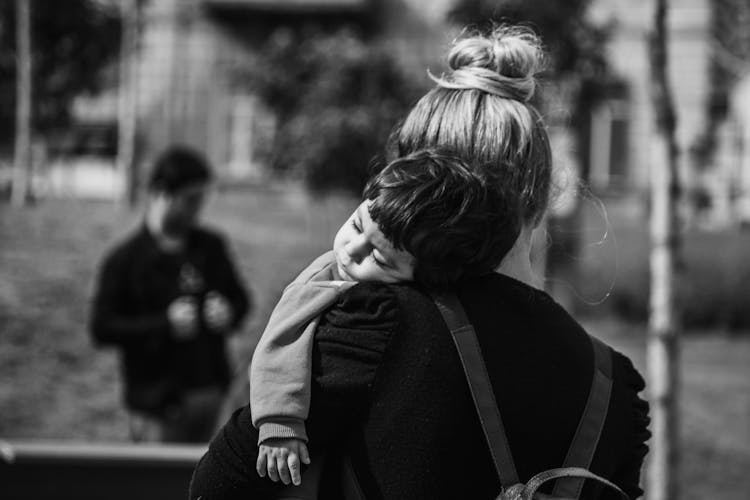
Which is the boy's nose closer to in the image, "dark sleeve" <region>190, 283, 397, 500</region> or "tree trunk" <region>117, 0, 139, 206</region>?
"dark sleeve" <region>190, 283, 397, 500</region>

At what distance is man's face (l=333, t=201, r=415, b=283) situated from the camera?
1.47m

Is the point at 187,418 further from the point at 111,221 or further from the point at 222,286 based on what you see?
the point at 111,221

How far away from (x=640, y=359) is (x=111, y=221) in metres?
5.68

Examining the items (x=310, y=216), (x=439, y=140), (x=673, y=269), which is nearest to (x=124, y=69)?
(x=310, y=216)

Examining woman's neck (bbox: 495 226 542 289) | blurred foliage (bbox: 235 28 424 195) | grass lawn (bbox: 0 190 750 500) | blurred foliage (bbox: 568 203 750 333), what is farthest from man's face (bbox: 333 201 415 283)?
blurred foliage (bbox: 568 203 750 333)

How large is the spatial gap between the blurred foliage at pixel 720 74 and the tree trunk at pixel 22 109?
739 cm

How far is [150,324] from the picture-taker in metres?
4.04

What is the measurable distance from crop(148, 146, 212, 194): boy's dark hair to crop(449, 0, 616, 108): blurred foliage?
2.53m

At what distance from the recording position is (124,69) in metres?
12.1

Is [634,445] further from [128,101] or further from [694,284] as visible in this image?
[128,101]

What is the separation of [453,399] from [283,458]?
0.83 ft

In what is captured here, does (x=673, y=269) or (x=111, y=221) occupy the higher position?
(x=673, y=269)

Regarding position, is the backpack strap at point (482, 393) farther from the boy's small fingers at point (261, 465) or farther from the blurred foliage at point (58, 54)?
the blurred foliage at point (58, 54)

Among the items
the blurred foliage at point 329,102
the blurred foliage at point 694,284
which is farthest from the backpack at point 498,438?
the blurred foliage at point 694,284
